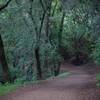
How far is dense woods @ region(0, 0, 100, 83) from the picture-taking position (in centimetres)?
1664

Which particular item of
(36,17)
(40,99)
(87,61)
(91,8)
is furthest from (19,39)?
(87,61)

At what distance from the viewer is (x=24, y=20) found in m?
22.4

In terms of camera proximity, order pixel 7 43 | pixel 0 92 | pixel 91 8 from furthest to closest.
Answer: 1. pixel 7 43
2. pixel 91 8
3. pixel 0 92

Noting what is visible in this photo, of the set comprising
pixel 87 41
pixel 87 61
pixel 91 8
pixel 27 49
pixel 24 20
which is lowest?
pixel 87 61

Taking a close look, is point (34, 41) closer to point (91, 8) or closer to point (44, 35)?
point (44, 35)

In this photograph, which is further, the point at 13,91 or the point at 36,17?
the point at 36,17

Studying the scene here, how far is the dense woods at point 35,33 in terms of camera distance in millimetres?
16641

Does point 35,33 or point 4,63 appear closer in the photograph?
point 4,63

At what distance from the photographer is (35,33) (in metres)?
21.1

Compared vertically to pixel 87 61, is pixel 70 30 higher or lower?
higher

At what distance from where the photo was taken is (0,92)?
12859 mm

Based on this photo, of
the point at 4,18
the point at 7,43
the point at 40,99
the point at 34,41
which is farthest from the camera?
the point at 7,43

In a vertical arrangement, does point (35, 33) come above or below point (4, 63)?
above

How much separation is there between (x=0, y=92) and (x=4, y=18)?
461 inches
